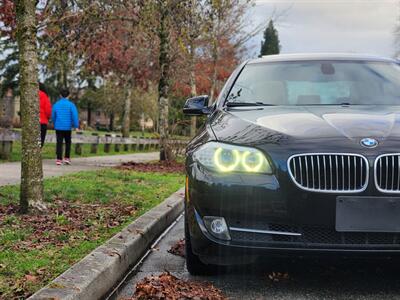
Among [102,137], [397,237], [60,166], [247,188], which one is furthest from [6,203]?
[102,137]

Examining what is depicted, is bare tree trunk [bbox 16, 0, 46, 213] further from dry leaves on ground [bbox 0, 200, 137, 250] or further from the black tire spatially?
the black tire

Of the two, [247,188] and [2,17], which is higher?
[2,17]

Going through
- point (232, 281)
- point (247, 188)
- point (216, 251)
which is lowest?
point (232, 281)

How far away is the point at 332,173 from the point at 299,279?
100cm

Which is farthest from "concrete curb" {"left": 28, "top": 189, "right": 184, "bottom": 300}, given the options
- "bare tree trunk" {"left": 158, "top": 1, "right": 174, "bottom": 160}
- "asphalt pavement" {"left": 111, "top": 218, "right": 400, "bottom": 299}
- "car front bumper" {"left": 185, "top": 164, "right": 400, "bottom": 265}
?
"bare tree trunk" {"left": 158, "top": 1, "right": 174, "bottom": 160}

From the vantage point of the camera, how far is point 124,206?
6.61 meters

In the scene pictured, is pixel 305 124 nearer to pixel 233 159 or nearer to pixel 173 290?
pixel 233 159

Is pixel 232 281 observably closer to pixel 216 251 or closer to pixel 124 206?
pixel 216 251

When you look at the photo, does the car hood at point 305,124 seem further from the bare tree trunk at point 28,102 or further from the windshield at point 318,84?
the bare tree trunk at point 28,102

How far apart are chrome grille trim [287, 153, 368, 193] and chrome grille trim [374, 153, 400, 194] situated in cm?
7

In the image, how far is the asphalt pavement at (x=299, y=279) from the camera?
363 centimetres

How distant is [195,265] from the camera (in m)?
4.03

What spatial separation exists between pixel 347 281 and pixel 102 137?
17.1m

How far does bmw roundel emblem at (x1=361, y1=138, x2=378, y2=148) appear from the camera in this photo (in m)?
3.40
